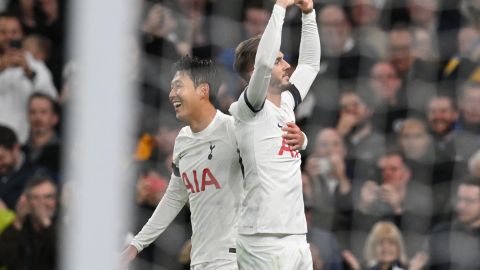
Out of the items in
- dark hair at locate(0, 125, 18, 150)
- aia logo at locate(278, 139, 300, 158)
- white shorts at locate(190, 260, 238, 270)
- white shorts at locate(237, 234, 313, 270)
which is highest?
aia logo at locate(278, 139, 300, 158)

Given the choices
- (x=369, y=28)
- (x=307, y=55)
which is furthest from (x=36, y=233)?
(x=369, y=28)

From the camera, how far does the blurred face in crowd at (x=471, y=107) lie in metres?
5.50

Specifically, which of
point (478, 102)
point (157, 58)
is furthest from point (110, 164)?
point (478, 102)

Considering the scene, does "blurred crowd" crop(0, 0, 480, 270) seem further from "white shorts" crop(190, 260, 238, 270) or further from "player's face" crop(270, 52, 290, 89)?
"player's face" crop(270, 52, 290, 89)

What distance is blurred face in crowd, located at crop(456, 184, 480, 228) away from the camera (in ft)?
17.5

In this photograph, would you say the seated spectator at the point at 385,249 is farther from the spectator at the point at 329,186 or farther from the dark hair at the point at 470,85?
the dark hair at the point at 470,85

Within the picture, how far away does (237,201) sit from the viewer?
14.1 ft

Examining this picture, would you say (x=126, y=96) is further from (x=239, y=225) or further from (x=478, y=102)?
(x=478, y=102)

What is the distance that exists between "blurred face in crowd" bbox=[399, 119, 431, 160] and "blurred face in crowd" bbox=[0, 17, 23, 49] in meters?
2.07

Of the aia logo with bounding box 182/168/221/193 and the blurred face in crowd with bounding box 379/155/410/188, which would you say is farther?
the blurred face in crowd with bounding box 379/155/410/188

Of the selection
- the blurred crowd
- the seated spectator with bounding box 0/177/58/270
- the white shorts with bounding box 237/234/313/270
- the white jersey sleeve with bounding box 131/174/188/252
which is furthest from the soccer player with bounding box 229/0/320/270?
the seated spectator with bounding box 0/177/58/270

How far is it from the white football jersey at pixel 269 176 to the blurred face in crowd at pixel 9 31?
6.86 feet

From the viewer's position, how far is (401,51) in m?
5.75

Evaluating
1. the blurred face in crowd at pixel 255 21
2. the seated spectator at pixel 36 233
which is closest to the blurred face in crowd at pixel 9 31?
the seated spectator at pixel 36 233
